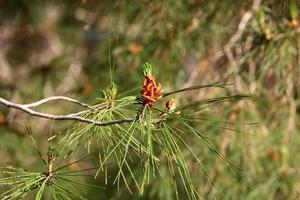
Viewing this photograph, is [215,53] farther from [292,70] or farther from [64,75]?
[64,75]

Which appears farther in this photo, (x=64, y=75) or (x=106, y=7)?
(x=64, y=75)

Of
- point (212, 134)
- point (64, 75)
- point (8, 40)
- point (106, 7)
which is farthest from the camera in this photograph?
point (8, 40)

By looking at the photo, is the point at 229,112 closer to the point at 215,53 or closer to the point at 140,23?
the point at 215,53

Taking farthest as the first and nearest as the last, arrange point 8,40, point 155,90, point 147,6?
1. point 8,40
2. point 147,6
3. point 155,90

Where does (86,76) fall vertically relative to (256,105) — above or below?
above

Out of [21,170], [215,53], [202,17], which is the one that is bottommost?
[21,170]

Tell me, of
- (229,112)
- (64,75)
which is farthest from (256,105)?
(64,75)

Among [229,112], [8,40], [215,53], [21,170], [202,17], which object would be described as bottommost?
[21,170]

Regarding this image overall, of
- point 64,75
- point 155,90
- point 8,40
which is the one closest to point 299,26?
point 155,90

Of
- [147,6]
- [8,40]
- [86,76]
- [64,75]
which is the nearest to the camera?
[147,6]
